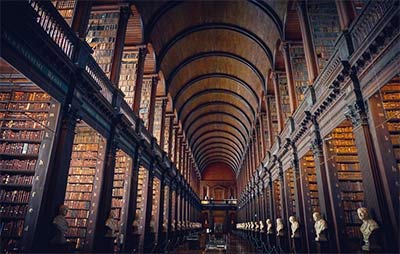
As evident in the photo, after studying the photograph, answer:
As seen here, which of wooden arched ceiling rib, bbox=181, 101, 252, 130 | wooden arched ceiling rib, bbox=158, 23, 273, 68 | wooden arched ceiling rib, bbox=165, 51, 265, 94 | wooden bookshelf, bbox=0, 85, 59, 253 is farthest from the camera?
wooden arched ceiling rib, bbox=181, 101, 252, 130

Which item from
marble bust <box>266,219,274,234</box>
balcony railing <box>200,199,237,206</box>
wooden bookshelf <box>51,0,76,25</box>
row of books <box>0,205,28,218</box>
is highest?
wooden bookshelf <box>51,0,76,25</box>

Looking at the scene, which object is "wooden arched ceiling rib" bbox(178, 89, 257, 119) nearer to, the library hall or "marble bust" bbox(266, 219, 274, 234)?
the library hall

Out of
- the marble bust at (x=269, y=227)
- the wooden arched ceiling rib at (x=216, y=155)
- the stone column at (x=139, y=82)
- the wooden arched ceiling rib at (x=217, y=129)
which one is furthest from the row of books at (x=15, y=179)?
the wooden arched ceiling rib at (x=216, y=155)

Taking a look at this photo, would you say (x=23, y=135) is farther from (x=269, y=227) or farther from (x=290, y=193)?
(x=269, y=227)

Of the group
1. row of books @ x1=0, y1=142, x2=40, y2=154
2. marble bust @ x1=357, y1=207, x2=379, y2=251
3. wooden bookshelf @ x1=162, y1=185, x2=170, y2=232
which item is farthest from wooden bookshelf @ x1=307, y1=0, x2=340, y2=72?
wooden bookshelf @ x1=162, y1=185, x2=170, y2=232

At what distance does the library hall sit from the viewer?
3.76 metres

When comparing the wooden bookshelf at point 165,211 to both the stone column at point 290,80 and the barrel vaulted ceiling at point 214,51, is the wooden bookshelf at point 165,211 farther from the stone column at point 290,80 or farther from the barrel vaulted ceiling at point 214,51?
the stone column at point 290,80

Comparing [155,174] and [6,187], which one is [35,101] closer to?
[6,187]

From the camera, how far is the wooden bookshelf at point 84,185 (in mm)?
5715

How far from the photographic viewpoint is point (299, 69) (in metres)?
8.75

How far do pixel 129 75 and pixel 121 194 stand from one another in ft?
12.9

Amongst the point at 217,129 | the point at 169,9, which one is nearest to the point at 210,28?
the point at 169,9

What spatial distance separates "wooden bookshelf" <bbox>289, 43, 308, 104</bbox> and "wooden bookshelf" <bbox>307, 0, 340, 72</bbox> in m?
1.51

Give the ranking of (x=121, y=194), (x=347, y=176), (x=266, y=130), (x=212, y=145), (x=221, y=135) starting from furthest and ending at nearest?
(x=212, y=145)
(x=221, y=135)
(x=266, y=130)
(x=121, y=194)
(x=347, y=176)
